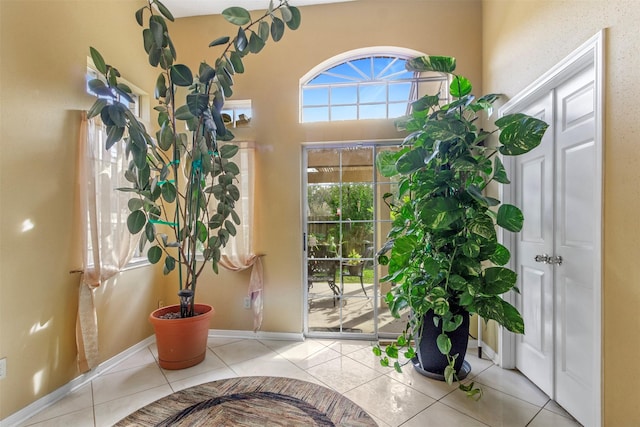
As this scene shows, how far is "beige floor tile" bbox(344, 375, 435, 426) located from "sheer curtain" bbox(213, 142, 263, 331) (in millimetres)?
1329

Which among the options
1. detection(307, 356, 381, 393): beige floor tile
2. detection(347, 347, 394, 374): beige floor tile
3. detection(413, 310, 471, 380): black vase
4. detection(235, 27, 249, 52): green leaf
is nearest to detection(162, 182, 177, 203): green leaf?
detection(235, 27, 249, 52): green leaf

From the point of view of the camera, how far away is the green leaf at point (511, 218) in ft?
5.93

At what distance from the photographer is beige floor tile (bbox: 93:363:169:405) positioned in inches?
79.7

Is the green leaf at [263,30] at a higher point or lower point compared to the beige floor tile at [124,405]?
higher

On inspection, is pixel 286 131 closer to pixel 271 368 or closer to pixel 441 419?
pixel 271 368

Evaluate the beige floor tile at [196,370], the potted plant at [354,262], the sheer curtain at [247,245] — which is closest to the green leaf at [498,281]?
the potted plant at [354,262]

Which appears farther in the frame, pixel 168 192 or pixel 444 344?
pixel 168 192

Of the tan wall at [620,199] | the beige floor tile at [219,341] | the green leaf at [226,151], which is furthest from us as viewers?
the beige floor tile at [219,341]

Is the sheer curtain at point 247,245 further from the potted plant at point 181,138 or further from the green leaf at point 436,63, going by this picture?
the green leaf at point 436,63

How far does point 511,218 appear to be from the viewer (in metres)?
1.83

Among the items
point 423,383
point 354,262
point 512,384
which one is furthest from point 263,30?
point 512,384

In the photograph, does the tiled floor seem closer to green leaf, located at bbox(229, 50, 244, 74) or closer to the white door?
the white door

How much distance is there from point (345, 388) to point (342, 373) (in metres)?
0.21

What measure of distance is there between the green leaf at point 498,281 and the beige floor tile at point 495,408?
727 millimetres
